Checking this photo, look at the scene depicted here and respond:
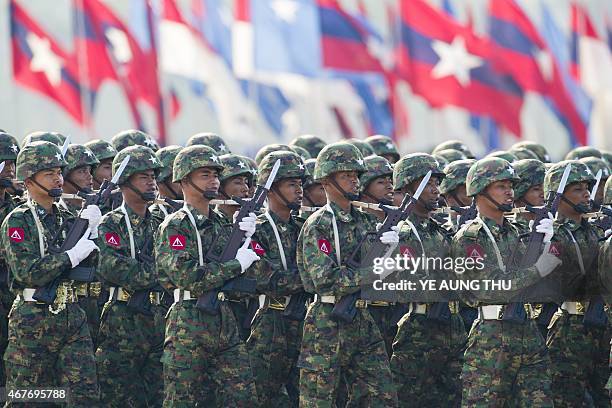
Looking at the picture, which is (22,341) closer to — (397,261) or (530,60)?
(397,261)

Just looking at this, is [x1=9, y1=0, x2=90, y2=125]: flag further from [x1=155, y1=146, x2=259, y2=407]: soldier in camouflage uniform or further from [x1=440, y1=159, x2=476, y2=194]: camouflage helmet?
[x1=155, y1=146, x2=259, y2=407]: soldier in camouflage uniform

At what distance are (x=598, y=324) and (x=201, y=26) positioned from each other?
20.6 m

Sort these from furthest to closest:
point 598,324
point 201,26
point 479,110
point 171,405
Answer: point 201,26
point 479,110
point 598,324
point 171,405

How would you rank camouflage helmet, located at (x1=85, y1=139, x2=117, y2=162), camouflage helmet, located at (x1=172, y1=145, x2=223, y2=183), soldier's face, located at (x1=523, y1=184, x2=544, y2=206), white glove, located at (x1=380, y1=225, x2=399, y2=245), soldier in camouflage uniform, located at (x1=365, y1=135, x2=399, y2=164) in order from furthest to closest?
1. soldier in camouflage uniform, located at (x1=365, y1=135, x2=399, y2=164)
2. camouflage helmet, located at (x1=85, y1=139, x2=117, y2=162)
3. soldier's face, located at (x1=523, y1=184, x2=544, y2=206)
4. camouflage helmet, located at (x1=172, y1=145, x2=223, y2=183)
5. white glove, located at (x1=380, y1=225, x2=399, y2=245)

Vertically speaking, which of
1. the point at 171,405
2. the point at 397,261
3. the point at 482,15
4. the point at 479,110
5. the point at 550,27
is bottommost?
the point at 171,405

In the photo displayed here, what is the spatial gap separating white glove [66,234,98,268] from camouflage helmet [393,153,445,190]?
322cm

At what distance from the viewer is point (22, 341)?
12625 millimetres

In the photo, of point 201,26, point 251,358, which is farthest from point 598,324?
point 201,26

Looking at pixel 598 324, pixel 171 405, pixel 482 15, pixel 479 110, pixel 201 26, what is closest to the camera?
pixel 171 405

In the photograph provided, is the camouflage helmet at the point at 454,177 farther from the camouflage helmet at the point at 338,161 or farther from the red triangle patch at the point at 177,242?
the red triangle patch at the point at 177,242

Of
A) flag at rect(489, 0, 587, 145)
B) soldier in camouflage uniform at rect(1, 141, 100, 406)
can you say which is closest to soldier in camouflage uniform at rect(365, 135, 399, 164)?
soldier in camouflage uniform at rect(1, 141, 100, 406)

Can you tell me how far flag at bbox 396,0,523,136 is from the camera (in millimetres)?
29453

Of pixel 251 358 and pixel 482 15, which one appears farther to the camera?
pixel 482 15

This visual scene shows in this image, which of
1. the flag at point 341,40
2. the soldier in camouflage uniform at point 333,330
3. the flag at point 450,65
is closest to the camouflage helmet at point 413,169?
the soldier in camouflage uniform at point 333,330
